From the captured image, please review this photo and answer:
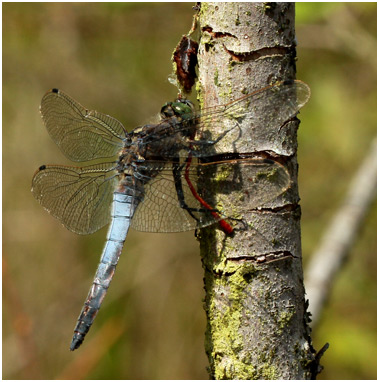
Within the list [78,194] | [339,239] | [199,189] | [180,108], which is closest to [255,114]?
[199,189]

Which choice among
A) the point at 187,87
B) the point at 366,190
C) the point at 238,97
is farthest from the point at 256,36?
the point at 366,190

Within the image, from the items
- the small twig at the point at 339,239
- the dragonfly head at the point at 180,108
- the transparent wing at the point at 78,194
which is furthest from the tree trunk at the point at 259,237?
the small twig at the point at 339,239

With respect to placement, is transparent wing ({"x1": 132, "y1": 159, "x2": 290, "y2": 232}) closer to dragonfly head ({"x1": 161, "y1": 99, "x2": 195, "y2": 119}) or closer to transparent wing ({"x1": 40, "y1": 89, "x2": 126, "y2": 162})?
dragonfly head ({"x1": 161, "y1": 99, "x2": 195, "y2": 119})

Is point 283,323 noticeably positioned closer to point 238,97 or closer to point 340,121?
point 238,97

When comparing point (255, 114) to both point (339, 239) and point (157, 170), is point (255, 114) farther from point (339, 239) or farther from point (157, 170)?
point (339, 239)

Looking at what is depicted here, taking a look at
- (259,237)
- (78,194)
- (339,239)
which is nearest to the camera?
(259,237)

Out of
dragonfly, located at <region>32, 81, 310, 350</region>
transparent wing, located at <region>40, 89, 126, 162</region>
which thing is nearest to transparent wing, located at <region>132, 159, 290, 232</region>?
dragonfly, located at <region>32, 81, 310, 350</region>
